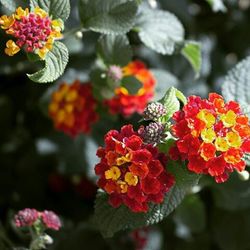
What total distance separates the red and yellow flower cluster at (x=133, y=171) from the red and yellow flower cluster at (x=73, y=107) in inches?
15.3

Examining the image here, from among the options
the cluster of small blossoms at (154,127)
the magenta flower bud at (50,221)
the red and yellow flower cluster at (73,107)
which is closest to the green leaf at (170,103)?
the cluster of small blossoms at (154,127)

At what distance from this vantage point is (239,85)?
1177 mm

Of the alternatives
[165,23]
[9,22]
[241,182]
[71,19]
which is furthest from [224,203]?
[9,22]

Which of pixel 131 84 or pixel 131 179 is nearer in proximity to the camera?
pixel 131 179

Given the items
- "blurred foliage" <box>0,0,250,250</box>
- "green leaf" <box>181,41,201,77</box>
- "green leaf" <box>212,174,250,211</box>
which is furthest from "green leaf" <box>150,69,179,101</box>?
"green leaf" <box>212,174,250,211</box>

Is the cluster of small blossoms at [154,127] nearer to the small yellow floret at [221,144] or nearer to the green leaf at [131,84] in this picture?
the small yellow floret at [221,144]

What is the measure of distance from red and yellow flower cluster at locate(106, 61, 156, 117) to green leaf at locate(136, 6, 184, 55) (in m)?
0.08

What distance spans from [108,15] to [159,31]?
161 mm

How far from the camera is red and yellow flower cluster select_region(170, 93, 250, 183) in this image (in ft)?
2.84

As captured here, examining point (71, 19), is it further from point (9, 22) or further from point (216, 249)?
point (216, 249)

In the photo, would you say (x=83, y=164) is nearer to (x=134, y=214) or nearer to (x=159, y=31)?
(x=159, y=31)

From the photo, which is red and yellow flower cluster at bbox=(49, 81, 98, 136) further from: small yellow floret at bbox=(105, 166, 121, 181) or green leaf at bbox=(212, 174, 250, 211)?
small yellow floret at bbox=(105, 166, 121, 181)

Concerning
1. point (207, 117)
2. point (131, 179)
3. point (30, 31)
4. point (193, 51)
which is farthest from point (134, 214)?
point (193, 51)

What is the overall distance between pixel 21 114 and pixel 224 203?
1.96 feet
